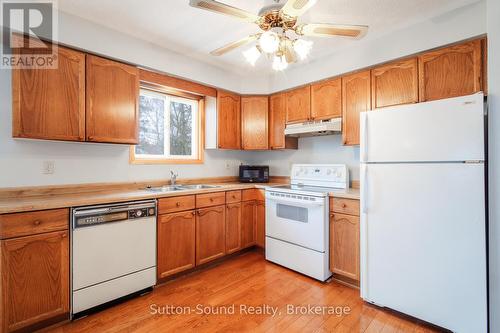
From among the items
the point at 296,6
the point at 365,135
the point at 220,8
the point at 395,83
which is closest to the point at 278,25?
the point at 296,6

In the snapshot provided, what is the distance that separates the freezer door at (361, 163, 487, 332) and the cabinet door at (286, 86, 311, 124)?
4.24 feet

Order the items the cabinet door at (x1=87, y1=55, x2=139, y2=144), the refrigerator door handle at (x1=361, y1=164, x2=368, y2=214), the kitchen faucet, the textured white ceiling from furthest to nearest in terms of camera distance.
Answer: the kitchen faucet
the cabinet door at (x1=87, y1=55, x2=139, y2=144)
the refrigerator door handle at (x1=361, y1=164, x2=368, y2=214)
the textured white ceiling

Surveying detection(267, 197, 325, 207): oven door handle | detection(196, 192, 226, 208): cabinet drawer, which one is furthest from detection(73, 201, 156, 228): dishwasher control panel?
detection(267, 197, 325, 207): oven door handle

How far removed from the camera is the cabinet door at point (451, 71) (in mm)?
1942

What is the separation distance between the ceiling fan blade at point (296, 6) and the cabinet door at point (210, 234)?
1.99m

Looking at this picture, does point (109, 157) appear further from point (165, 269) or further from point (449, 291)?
point (449, 291)

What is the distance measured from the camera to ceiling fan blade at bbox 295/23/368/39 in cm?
160

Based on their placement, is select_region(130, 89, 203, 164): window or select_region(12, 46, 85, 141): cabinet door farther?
select_region(130, 89, 203, 164): window

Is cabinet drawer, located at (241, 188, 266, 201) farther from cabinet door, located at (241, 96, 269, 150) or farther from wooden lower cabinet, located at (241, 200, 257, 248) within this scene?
cabinet door, located at (241, 96, 269, 150)

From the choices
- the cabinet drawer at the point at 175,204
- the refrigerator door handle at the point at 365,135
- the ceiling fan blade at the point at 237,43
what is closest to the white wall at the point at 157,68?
the cabinet drawer at the point at 175,204

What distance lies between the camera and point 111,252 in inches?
78.3

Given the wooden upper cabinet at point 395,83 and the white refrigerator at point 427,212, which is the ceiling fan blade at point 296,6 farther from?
the wooden upper cabinet at point 395,83

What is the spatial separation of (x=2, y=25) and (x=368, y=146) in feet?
9.74

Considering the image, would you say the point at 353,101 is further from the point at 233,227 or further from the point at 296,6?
the point at 233,227
